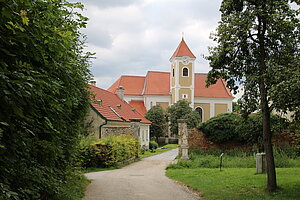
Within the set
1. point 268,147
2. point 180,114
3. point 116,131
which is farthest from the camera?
point 180,114

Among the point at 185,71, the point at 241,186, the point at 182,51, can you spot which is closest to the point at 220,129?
the point at 241,186

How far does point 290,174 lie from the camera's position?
13516mm

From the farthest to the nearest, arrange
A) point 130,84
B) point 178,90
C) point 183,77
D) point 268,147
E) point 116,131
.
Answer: point 130,84 → point 183,77 → point 178,90 → point 116,131 → point 268,147

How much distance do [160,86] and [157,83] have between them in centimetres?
129

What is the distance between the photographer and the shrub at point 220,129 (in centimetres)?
2447

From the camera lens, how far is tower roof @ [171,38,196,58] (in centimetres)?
6112

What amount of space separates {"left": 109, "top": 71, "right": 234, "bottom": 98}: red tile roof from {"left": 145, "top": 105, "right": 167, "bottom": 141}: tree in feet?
28.9

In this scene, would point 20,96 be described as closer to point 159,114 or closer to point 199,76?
point 159,114

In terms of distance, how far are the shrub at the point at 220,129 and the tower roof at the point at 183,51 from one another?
3703cm

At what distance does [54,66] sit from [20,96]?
140 cm

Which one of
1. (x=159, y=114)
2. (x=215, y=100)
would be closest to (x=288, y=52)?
(x=159, y=114)

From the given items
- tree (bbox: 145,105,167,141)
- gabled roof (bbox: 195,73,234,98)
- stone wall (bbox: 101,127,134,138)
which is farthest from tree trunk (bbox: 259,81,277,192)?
gabled roof (bbox: 195,73,234,98)

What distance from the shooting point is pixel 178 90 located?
198 feet

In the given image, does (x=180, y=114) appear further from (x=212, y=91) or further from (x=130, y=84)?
(x=130, y=84)
